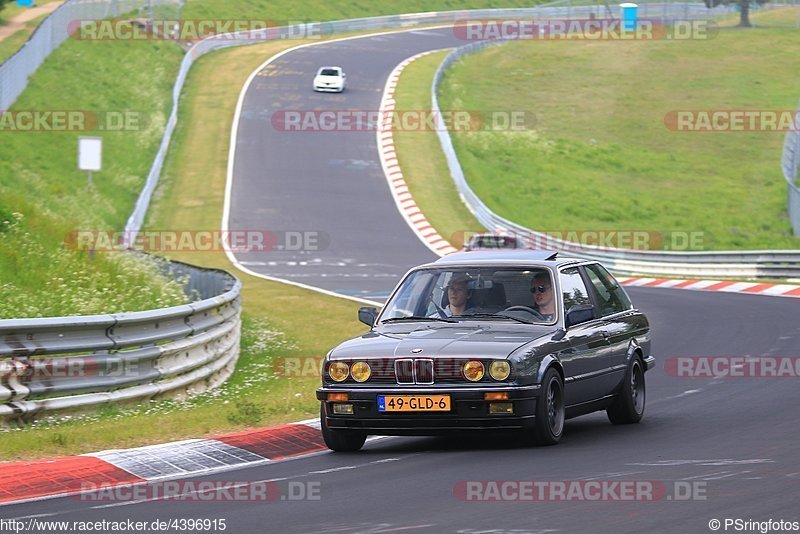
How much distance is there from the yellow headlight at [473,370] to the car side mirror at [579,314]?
124 centimetres

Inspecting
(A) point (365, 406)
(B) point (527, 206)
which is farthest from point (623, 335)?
(B) point (527, 206)

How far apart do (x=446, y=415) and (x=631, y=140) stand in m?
51.4

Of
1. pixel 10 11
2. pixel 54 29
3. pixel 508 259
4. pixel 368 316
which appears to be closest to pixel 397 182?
pixel 54 29

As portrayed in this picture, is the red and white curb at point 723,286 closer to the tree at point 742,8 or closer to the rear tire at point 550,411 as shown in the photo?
the rear tire at point 550,411

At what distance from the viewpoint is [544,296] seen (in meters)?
11.2

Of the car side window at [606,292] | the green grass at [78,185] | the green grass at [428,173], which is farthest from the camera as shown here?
the green grass at [428,173]

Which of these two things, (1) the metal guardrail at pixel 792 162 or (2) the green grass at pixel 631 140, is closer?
(1) the metal guardrail at pixel 792 162

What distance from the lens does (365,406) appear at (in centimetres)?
1032

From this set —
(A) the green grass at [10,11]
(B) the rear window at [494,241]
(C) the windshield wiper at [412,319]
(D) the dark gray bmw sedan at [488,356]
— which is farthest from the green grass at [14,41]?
(D) the dark gray bmw sedan at [488,356]

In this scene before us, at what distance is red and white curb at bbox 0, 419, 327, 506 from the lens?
30.2 ft

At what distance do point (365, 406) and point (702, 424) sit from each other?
3246mm

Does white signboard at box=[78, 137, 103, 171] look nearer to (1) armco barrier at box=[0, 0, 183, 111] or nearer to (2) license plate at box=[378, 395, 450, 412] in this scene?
(1) armco barrier at box=[0, 0, 183, 111]

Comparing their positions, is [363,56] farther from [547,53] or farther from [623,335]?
[623,335]

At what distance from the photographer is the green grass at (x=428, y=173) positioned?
4278 centimetres
